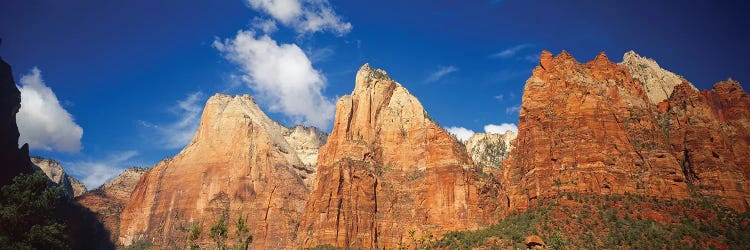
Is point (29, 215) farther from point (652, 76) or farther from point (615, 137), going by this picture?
point (652, 76)

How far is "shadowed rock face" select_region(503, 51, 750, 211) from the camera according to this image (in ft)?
324

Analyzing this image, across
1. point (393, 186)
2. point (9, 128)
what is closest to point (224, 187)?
point (393, 186)

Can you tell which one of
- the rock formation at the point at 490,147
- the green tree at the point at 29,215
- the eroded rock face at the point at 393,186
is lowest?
the green tree at the point at 29,215

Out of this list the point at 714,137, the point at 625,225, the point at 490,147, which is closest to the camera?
the point at 625,225

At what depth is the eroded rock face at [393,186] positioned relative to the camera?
403 feet

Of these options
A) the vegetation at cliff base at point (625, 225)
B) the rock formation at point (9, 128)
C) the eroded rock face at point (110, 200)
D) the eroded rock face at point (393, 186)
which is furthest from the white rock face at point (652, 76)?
the eroded rock face at point (110, 200)

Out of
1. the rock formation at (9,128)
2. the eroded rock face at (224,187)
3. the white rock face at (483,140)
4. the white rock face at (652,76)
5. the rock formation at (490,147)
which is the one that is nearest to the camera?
the rock formation at (9,128)

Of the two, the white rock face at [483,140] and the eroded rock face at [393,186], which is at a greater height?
the white rock face at [483,140]

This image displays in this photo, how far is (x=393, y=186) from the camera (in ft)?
432

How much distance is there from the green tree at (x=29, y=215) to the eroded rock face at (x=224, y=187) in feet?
287

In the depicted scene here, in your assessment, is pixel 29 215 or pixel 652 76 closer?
pixel 29 215

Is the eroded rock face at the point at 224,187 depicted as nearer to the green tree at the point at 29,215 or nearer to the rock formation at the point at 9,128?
the rock formation at the point at 9,128

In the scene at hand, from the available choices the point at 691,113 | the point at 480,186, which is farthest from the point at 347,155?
the point at 691,113

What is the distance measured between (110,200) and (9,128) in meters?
62.8
